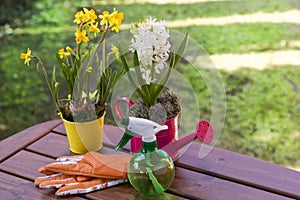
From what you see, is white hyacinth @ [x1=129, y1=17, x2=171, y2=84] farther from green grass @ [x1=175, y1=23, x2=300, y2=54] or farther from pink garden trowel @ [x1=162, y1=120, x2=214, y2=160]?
green grass @ [x1=175, y1=23, x2=300, y2=54]

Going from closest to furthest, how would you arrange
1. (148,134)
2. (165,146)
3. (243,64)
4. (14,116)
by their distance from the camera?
(148,134), (165,146), (14,116), (243,64)

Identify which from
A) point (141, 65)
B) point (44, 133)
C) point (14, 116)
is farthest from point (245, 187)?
point (14, 116)

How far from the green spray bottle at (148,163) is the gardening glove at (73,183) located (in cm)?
10

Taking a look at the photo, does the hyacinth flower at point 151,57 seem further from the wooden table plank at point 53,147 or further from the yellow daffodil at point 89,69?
the wooden table plank at point 53,147

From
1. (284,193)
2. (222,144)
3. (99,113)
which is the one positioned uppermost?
(99,113)

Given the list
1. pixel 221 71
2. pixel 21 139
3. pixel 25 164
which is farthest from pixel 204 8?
pixel 25 164

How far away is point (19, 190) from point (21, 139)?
0.29 m

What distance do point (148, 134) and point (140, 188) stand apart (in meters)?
0.16

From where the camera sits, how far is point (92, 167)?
132 cm

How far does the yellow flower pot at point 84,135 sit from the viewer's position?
139cm

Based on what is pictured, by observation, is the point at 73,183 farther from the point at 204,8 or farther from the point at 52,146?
the point at 204,8

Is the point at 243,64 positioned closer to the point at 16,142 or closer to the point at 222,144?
the point at 222,144

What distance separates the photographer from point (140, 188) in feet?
4.03

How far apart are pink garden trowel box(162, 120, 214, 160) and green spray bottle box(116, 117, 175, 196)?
0.11 metres
